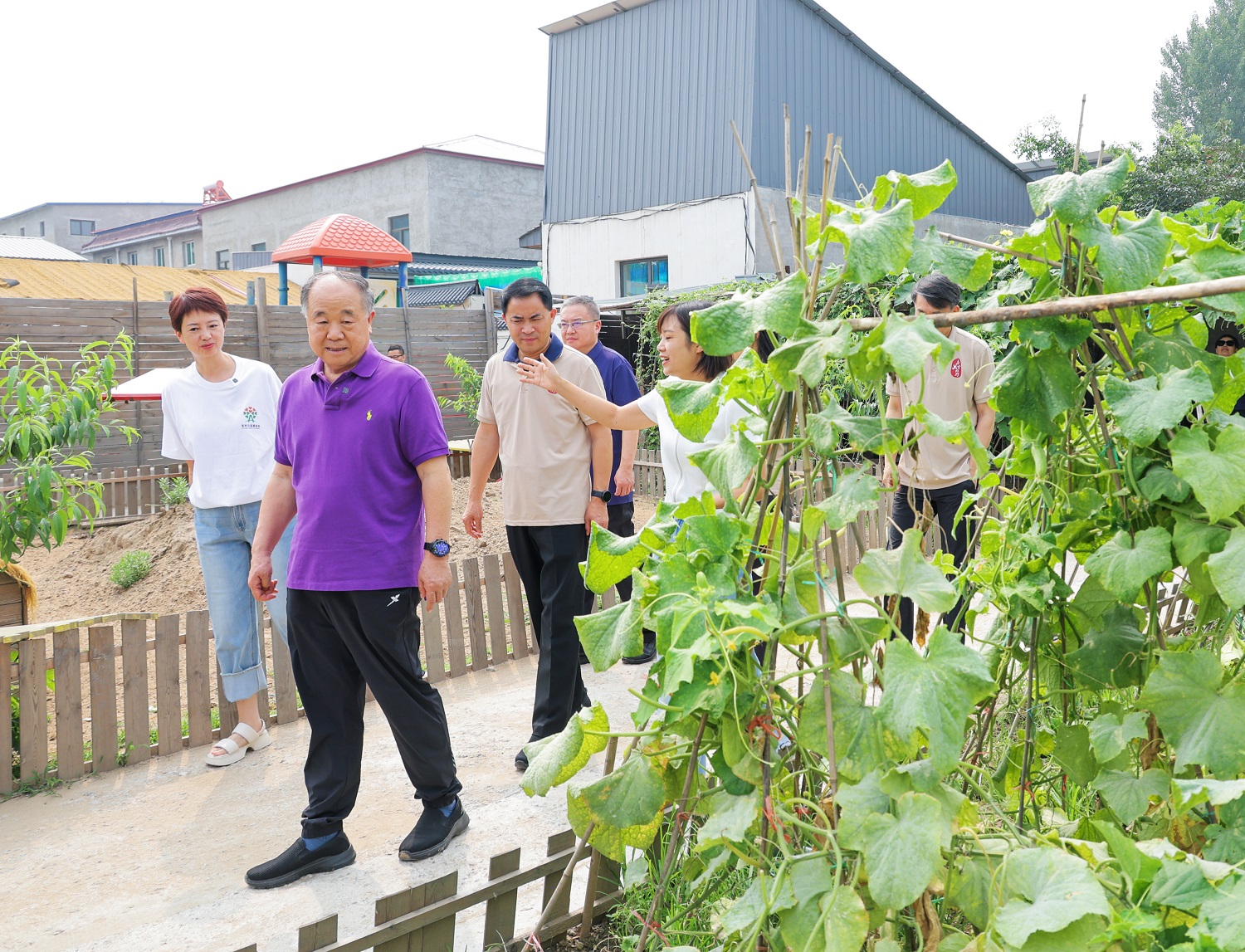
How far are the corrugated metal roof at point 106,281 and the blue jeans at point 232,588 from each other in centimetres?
2178

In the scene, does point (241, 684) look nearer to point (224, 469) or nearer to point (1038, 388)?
point (224, 469)

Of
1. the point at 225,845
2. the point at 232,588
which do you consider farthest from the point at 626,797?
the point at 232,588

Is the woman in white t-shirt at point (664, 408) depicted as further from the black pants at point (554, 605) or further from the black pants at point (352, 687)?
the black pants at point (352, 687)

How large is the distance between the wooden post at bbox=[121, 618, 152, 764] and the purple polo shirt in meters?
1.69

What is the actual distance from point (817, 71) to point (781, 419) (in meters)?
17.8

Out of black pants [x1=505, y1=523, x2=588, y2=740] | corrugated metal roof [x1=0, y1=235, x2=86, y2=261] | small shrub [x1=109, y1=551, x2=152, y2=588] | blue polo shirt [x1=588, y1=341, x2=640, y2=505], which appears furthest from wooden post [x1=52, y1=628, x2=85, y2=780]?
corrugated metal roof [x1=0, y1=235, x2=86, y2=261]

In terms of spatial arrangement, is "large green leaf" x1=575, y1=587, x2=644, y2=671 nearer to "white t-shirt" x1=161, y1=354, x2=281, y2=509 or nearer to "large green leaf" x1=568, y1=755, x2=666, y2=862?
"large green leaf" x1=568, y1=755, x2=666, y2=862

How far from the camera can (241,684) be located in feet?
14.4

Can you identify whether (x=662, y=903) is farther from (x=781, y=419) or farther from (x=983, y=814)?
(x=781, y=419)

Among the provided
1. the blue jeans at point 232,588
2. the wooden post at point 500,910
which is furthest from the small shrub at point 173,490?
the wooden post at point 500,910

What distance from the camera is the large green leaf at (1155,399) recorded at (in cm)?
155

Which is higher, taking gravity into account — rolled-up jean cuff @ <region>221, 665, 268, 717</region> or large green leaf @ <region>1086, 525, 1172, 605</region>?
large green leaf @ <region>1086, 525, 1172, 605</region>

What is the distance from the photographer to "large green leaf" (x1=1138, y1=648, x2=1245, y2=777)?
1.57 m

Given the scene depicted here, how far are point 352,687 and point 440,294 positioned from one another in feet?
69.5
